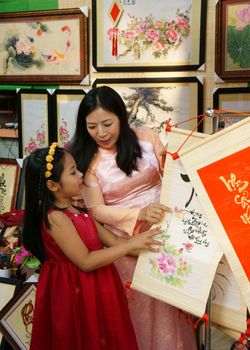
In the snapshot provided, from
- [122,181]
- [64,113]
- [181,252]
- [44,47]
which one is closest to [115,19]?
[44,47]

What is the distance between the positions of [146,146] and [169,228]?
472 mm

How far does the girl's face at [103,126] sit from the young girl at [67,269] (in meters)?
0.20

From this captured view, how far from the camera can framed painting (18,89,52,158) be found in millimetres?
2586

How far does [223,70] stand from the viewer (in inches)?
83.8

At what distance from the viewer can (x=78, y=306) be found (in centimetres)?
138

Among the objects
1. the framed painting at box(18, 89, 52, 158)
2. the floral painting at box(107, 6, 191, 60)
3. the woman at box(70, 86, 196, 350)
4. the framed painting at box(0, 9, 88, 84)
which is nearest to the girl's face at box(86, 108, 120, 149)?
the woman at box(70, 86, 196, 350)

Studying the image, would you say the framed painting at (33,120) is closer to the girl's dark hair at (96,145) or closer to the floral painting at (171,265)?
the girl's dark hair at (96,145)

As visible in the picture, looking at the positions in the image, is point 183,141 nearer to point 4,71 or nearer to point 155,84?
point 155,84

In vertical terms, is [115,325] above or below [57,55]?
below

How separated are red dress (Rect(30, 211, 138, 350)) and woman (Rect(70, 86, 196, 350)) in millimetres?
164

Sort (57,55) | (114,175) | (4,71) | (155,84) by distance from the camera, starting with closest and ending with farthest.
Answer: (114,175)
(155,84)
(57,55)
(4,71)

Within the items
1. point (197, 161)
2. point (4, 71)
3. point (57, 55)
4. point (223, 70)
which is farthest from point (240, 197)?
point (4, 71)

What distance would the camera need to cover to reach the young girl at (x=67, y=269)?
4.48 feet

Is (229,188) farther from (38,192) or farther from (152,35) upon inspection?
(152,35)
